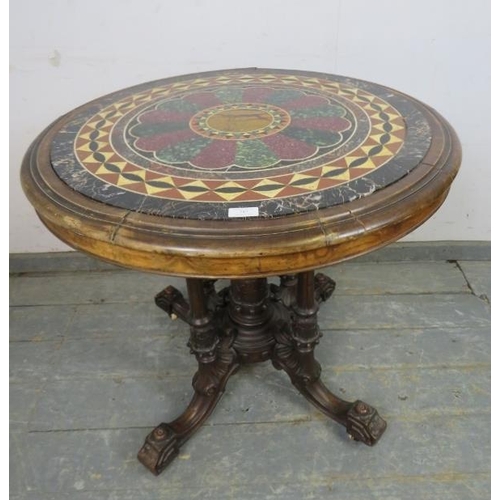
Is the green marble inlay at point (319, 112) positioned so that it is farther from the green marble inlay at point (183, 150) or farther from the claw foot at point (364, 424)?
the claw foot at point (364, 424)

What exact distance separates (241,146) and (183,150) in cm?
14

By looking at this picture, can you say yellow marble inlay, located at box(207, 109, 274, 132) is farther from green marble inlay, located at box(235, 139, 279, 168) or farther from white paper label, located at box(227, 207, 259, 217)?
white paper label, located at box(227, 207, 259, 217)

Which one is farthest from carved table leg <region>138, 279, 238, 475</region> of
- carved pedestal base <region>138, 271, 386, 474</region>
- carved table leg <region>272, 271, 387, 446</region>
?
carved table leg <region>272, 271, 387, 446</region>

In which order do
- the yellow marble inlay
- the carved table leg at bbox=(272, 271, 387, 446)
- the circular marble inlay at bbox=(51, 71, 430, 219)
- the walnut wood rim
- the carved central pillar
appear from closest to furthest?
the walnut wood rim
the circular marble inlay at bbox=(51, 71, 430, 219)
the yellow marble inlay
the carved table leg at bbox=(272, 271, 387, 446)
the carved central pillar

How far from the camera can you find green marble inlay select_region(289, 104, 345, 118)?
4.84ft

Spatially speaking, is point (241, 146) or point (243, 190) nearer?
point (243, 190)

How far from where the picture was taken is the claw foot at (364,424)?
1.58 m

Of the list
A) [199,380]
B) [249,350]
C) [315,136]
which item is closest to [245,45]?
[315,136]

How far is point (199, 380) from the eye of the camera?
167 centimetres

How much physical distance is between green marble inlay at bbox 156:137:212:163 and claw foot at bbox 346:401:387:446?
36.3 inches

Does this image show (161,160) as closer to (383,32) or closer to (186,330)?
(186,330)

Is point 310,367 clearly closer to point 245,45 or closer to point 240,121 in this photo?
point 240,121

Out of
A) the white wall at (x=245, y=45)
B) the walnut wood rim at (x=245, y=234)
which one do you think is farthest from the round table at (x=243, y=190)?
the white wall at (x=245, y=45)

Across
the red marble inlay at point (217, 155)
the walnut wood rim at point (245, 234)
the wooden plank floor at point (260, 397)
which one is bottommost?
the wooden plank floor at point (260, 397)
